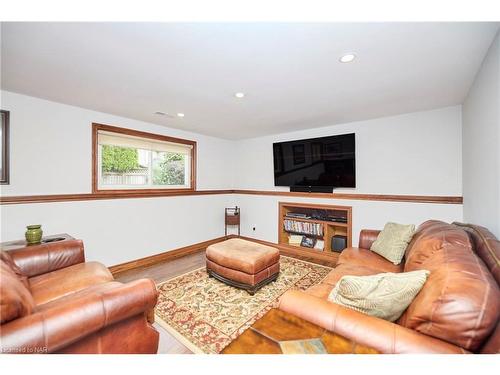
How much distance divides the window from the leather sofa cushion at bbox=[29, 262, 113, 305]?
1373 millimetres

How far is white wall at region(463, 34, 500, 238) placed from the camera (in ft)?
4.68

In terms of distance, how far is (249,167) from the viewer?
182 inches

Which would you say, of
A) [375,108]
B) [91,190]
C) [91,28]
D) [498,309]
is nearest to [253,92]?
[91,28]

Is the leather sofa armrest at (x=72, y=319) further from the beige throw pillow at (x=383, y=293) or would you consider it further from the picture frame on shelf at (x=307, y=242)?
the picture frame on shelf at (x=307, y=242)

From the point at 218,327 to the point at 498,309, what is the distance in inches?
68.5

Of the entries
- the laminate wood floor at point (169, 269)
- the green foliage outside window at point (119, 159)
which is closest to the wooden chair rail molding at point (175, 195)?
the green foliage outside window at point (119, 159)

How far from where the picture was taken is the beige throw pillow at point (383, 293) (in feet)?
3.33

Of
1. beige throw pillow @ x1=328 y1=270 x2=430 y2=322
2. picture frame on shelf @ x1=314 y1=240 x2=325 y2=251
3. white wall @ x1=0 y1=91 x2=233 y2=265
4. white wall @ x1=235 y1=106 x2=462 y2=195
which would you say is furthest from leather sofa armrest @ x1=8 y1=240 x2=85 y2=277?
white wall @ x1=235 y1=106 x2=462 y2=195

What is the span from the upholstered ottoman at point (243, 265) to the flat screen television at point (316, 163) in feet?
5.05

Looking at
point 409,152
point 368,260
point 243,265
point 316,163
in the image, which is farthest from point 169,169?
point 409,152

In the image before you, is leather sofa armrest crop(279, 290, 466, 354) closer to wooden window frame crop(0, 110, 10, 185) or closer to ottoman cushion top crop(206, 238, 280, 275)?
ottoman cushion top crop(206, 238, 280, 275)

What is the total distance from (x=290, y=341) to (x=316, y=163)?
3.04 metres

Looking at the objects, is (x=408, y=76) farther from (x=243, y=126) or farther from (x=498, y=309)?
(x=243, y=126)

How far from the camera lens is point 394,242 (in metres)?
2.12
